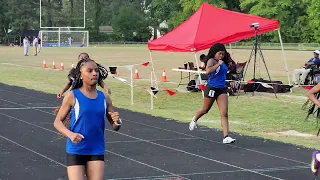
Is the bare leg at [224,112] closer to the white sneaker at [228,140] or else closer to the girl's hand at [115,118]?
the white sneaker at [228,140]

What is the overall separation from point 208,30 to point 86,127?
13699mm

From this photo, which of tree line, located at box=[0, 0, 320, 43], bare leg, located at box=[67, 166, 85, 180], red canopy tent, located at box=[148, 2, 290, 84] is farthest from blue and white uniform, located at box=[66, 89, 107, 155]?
tree line, located at box=[0, 0, 320, 43]

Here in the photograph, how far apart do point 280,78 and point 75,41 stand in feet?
167

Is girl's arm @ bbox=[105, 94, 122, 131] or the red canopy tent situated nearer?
girl's arm @ bbox=[105, 94, 122, 131]

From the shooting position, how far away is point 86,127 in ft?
17.8

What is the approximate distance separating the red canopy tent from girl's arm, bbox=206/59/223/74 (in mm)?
7022

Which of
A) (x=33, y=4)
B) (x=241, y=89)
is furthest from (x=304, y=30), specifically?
(x=241, y=89)

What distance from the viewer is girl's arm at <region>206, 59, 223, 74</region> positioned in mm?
10836

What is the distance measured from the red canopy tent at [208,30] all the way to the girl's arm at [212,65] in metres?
7.02

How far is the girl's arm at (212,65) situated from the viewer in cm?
1084

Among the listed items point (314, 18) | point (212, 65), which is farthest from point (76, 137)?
point (314, 18)

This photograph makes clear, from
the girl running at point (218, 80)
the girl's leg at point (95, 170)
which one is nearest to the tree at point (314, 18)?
the girl running at point (218, 80)

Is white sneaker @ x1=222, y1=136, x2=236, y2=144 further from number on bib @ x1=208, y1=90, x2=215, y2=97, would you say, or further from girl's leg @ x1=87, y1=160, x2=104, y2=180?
girl's leg @ x1=87, y1=160, x2=104, y2=180

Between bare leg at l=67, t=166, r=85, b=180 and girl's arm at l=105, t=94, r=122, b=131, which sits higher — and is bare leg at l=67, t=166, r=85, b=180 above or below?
below
